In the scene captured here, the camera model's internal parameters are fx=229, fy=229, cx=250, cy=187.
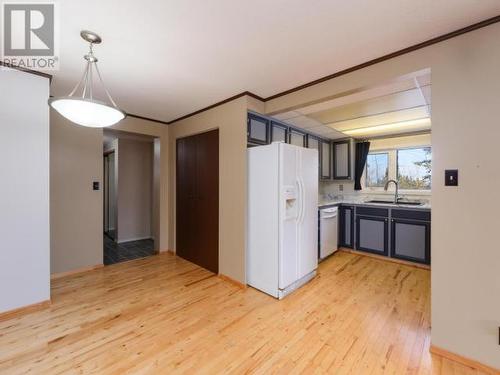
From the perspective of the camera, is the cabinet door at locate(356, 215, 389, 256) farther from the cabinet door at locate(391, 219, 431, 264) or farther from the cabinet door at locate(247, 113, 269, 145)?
the cabinet door at locate(247, 113, 269, 145)

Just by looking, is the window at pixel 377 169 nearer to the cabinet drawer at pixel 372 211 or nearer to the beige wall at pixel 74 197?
the cabinet drawer at pixel 372 211

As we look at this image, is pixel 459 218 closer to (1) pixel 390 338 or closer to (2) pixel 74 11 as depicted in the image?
(1) pixel 390 338

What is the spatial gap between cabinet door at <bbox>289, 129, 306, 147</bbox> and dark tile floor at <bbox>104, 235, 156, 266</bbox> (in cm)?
320

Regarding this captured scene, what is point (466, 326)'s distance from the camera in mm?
1635

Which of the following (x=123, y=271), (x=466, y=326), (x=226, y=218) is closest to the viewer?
(x=466, y=326)

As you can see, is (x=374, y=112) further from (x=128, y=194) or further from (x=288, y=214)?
(x=128, y=194)

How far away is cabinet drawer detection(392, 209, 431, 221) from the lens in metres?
3.35

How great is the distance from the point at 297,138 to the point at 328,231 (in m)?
1.63

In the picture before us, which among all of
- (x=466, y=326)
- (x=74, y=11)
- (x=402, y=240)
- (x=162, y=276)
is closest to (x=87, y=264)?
(x=162, y=276)

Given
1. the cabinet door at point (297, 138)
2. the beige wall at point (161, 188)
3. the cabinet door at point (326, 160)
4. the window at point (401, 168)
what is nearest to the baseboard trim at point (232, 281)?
the beige wall at point (161, 188)

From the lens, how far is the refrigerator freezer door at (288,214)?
255 cm

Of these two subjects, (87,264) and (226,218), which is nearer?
(226,218)

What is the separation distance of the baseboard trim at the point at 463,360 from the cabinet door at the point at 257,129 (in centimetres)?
255

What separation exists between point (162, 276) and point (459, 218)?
10.7 ft
